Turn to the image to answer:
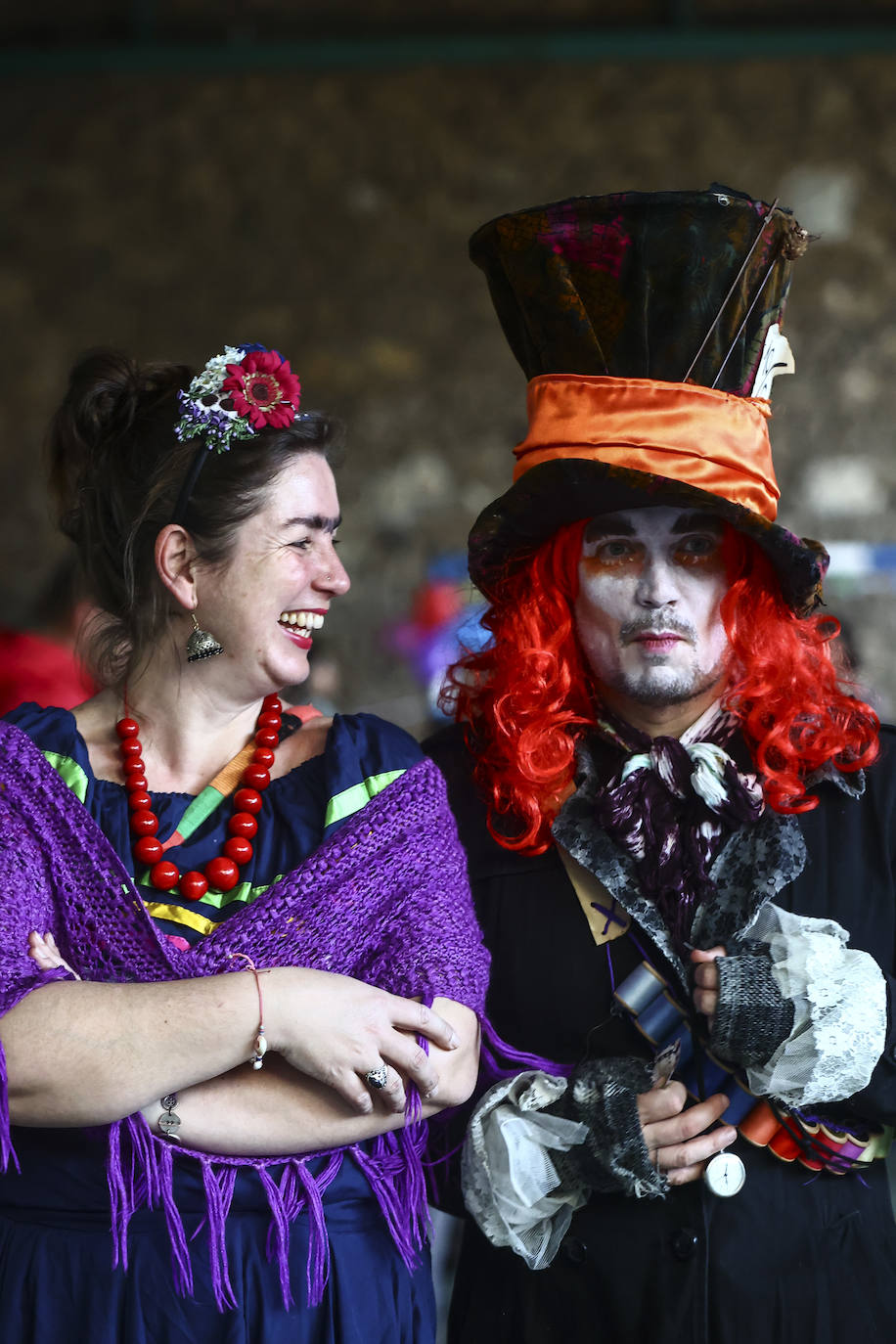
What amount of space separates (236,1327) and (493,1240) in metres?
0.37

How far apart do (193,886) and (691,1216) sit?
77 cm

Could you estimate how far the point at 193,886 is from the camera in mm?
1659

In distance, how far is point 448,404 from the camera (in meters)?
4.69

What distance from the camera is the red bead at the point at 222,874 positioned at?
167 cm

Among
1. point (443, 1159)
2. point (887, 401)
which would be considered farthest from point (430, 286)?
point (443, 1159)

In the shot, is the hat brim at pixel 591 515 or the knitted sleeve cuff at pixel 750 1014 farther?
the hat brim at pixel 591 515

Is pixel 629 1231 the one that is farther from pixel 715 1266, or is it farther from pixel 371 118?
pixel 371 118

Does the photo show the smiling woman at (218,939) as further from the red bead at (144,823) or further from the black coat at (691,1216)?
the black coat at (691,1216)

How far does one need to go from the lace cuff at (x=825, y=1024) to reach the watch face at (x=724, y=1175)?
0.10m

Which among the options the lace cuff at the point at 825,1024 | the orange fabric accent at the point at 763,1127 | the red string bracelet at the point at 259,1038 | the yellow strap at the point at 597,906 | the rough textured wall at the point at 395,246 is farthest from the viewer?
the rough textured wall at the point at 395,246

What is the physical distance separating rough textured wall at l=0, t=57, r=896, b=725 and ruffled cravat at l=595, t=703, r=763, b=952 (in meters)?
2.87

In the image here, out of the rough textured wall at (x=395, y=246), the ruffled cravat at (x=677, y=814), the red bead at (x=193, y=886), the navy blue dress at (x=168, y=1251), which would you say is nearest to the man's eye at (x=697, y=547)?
the ruffled cravat at (x=677, y=814)

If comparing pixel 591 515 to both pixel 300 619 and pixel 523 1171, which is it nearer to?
pixel 300 619

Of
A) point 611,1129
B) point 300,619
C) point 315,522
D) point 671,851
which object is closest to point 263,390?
point 315,522
